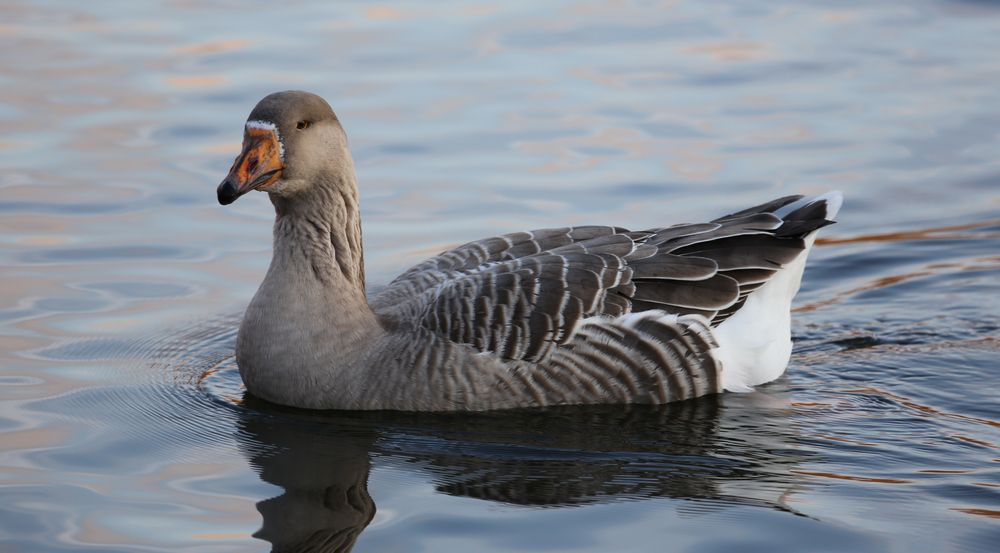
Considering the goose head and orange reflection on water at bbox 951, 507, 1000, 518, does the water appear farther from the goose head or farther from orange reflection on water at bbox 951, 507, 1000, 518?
the goose head

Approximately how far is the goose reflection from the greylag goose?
196 mm

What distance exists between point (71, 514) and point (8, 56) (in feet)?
34.8

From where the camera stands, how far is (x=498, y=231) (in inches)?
485

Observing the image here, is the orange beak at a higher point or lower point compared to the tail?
higher

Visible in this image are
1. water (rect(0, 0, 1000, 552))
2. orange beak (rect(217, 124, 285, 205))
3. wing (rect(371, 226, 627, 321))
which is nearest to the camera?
water (rect(0, 0, 1000, 552))

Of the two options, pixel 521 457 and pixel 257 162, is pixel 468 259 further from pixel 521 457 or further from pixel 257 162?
pixel 521 457

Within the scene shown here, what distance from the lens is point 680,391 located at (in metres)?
9.13

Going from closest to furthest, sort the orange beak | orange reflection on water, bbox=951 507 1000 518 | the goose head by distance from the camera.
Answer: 1. orange reflection on water, bbox=951 507 1000 518
2. the orange beak
3. the goose head

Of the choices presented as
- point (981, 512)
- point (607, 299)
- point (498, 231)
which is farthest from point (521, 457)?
point (498, 231)

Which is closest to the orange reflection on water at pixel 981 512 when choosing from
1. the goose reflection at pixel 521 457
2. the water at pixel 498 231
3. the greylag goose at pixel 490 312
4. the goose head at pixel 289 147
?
the water at pixel 498 231

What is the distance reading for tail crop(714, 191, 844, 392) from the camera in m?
9.36

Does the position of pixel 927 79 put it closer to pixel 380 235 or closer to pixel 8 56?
pixel 380 235

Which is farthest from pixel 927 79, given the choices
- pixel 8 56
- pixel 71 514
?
pixel 71 514

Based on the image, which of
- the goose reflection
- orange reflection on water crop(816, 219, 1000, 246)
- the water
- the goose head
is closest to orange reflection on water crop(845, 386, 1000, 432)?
the water
